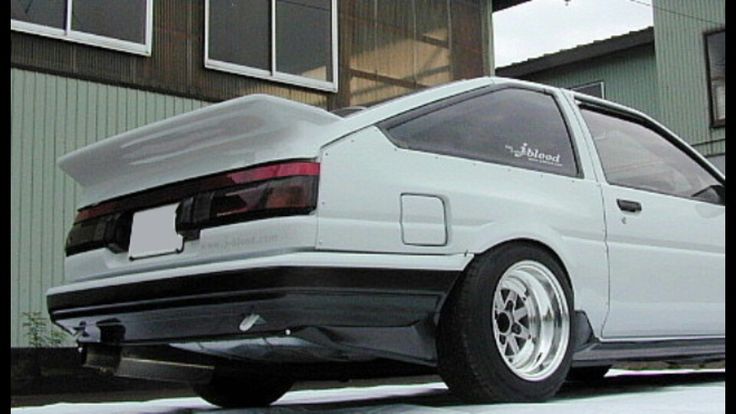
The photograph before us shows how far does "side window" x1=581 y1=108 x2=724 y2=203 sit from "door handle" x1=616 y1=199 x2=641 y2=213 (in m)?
0.09

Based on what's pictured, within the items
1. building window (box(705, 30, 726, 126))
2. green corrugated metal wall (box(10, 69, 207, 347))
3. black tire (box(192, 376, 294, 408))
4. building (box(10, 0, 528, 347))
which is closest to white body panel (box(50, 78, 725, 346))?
black tire (box(192, 376, 294, 408))

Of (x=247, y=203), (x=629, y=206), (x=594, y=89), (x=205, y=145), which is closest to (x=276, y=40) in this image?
(x=629, y=206)

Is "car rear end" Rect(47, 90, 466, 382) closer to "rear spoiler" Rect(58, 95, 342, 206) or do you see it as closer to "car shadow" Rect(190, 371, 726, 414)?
"rear spoiler" Rect(58, 95, 342, 206)

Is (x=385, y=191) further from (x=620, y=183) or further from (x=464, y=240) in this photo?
(x=620, y=183)

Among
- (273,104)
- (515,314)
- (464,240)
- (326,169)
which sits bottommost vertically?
(515,314)

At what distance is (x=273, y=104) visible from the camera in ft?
10.1

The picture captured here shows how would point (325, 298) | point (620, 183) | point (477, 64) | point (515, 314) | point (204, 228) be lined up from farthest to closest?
point (477, 64) → point (620, 183) → point (515, 314) → point (204, 228) → point (325, 298)

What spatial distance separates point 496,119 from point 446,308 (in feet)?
2.87

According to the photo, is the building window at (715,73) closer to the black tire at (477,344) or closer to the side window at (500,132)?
the side window at (500,132)

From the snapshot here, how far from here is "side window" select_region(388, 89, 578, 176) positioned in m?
3.42

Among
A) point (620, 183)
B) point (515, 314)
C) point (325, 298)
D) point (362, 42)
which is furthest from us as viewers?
point (362, 42)

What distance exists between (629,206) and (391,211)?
4.53 ft

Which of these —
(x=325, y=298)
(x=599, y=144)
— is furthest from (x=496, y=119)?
(x=325, y=298)

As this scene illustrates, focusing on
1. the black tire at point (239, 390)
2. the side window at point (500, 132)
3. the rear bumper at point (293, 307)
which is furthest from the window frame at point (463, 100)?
the black tire at point (239, 390)
